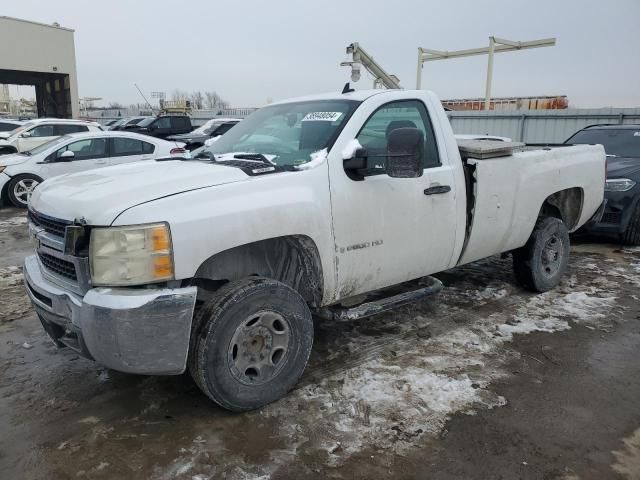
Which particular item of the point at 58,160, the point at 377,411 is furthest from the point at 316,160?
the point at 58,160

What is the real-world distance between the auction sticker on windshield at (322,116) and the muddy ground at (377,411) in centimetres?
175

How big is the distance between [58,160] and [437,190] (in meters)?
8.98

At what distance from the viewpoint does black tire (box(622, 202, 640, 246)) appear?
24.1 feet

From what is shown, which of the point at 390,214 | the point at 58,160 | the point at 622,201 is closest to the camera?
the point at 390,214

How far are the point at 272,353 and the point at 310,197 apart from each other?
99cm

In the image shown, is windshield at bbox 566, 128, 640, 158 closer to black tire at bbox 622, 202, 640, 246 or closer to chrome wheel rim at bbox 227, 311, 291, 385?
black tire at bbox 622, 202, 640, 246

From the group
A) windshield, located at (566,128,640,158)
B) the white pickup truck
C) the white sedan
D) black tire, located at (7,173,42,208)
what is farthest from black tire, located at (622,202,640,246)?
black tire, located at (7,173,42,208)

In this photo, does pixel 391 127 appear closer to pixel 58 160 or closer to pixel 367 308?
pixel 367 308

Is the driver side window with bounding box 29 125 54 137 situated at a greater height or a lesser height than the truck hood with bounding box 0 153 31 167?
greater

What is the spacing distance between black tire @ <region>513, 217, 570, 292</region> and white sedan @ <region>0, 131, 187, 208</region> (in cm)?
730

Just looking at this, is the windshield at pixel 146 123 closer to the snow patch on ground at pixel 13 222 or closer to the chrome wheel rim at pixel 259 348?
the snow patch on ground at pixel 13 222

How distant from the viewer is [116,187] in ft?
9.67

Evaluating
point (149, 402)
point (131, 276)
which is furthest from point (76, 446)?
point (131, 276)

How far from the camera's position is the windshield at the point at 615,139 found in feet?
26.5
